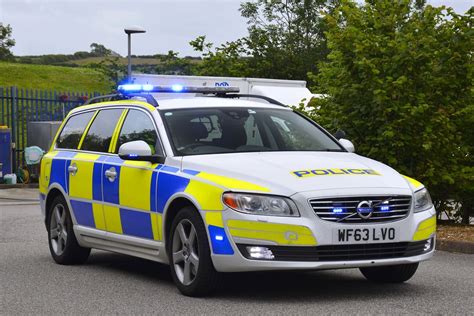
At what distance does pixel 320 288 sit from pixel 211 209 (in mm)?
1403

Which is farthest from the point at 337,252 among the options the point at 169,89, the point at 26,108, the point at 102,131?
the point at 26,108

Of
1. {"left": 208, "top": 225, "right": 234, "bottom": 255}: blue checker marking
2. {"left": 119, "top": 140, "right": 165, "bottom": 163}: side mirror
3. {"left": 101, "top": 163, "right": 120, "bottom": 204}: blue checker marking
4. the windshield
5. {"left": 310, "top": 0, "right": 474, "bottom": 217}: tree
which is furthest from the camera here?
{"left": 310, "top": 0, "right": 474, "bottom": 217}: tree

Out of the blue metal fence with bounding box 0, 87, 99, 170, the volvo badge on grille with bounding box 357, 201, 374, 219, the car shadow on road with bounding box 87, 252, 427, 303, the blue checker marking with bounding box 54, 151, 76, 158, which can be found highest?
the volvo badge on grille with bounding box 357, 201, 374, 219

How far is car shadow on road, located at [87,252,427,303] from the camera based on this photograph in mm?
8695

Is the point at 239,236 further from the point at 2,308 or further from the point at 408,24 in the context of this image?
the point at 408,24

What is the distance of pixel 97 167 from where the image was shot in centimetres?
1052

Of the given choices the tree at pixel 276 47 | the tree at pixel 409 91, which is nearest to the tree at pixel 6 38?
the tree at pixel 276 47

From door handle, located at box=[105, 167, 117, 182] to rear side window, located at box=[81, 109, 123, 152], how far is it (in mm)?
466

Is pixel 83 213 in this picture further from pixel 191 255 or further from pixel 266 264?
pixel 266 264

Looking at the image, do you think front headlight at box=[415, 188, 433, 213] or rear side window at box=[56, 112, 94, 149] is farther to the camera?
rear side window at box=[56, 112, 94, 149]

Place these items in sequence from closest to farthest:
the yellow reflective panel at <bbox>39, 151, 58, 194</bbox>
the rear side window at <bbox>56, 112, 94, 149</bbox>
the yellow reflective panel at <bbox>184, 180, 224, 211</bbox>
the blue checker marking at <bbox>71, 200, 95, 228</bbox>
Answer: the yellow reflective panel at <bbox>184, 180, 224, 211</bbox>
the blue checker marking at <bbox>71, 200, 95, 228</bbox>
the rear side window at <bbox>56, 112, 94, 149</bbox>
the yellow reflective panel at <bbox>39, 151, 58, 194</bbox>

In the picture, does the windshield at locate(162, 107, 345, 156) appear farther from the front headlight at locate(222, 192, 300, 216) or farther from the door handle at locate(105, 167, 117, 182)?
the front headlight at locate(222, 192, 300, 216)

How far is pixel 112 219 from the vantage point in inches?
399

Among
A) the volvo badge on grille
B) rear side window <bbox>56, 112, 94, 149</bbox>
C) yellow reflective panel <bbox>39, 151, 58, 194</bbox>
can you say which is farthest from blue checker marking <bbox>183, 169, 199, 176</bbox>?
yellow reflective panel <bbox>39, 151, 58, 194</bbox>
